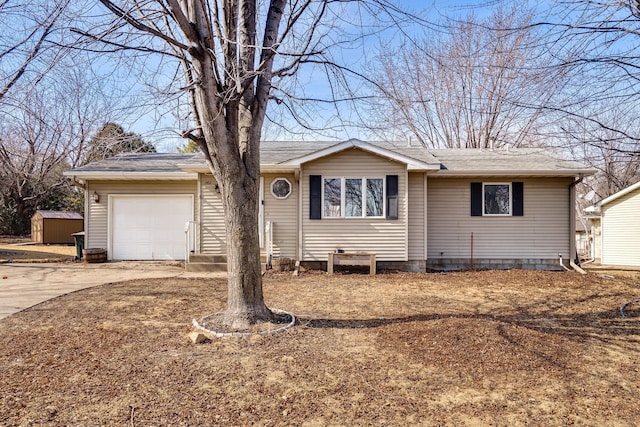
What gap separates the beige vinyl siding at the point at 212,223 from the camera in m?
11.1

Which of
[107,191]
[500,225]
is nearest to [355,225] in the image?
[500,225]

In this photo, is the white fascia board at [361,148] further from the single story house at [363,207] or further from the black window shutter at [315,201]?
the black window shutter at [315,201]

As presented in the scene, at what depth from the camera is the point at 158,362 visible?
13.0 feet

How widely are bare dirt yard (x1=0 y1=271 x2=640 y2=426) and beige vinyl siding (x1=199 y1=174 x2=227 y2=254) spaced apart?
434 cm

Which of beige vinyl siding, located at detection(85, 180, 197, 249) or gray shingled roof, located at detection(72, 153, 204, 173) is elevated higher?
gray shingled roof, located at detection(72, 153, 204, 173)

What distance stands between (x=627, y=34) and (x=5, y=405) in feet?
24.5

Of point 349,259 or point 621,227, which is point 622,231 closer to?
point 621,227

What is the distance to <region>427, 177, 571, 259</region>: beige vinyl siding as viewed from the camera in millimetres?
11273

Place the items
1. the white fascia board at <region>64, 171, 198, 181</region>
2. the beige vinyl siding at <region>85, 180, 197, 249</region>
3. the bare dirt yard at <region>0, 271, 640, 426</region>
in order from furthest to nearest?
the beige vinyl siding at <region>85, 180, 197, 249</region> → the white fascia board at <region>64, 171, 198, 181</region> → the bare dirt yard at <region>0, 271, 640, 426</region>

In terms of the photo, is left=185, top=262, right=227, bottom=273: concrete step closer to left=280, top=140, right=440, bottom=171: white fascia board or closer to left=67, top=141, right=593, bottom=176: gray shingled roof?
left=67, top=141, right=593, bottom=176: gray shingled roof

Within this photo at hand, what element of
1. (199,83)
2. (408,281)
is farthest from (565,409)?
(408,281)

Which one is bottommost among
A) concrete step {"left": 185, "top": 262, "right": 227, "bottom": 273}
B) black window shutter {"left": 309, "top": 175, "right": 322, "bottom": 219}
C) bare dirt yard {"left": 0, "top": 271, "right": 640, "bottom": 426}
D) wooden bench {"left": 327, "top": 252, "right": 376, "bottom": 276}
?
bare dirt yard {"left": 0, "top": 271, "right": 640, "bottom": 426}

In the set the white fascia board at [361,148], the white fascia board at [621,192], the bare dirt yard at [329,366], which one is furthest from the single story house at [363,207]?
the white fascia board at [621,192]

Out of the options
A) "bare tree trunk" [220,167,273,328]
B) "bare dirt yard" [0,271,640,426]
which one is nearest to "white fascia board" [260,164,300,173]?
"bare dirt yard" [0,271,640,426]
